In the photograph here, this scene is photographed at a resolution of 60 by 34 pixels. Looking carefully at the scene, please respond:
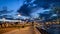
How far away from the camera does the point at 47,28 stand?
311cm

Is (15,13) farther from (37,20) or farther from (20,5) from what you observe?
(37,20)

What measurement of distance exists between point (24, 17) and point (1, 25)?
1.74 ft

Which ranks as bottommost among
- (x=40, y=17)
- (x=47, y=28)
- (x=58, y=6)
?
(x=47, y=28)

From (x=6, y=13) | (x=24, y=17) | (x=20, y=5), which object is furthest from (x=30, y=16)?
(x=6, y=13)

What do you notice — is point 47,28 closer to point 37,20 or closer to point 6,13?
point 37,20

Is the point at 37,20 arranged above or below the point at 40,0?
below

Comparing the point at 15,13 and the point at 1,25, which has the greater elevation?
the point at 15,13

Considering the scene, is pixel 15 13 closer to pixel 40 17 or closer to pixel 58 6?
pixel 40 17

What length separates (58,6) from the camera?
316cm

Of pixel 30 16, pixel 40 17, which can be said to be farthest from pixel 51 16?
pixel 30 16

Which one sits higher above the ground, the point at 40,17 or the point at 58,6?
the point at 58,6

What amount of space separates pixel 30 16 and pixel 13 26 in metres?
0.42

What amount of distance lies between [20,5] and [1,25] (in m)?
0.60

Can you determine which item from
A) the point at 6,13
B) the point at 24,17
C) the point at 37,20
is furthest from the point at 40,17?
the point at 6,13
